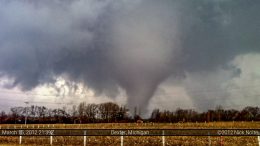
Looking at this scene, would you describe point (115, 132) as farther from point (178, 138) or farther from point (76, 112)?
point (76, 112)

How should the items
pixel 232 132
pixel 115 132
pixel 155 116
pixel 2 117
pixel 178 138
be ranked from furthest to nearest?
pixel 155 116 < pixel 2 117 < pixel 178 138 < pixel 115 132 < pixel 232 132

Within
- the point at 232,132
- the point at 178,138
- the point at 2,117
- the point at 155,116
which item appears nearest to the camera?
the point at 232,132

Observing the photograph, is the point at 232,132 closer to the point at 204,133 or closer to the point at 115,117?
the point at 204,133

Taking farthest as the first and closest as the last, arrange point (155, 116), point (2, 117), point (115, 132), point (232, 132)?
point (155, 116) < point (2, 117) < point (115, 132) < point (232, 132)

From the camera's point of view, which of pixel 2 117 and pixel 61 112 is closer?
pixel 2 117

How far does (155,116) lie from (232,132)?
487ft

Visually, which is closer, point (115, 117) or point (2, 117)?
point (2, 117)

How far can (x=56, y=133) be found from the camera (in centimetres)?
3356

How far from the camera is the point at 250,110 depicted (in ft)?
513

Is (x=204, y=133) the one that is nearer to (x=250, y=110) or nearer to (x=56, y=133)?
(x=56, y=133)

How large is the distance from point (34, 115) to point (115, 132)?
161482mm

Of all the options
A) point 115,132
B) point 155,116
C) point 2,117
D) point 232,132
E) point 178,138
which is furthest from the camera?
point 155,116

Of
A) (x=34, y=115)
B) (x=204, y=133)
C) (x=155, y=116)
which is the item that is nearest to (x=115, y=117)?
(x=155, y=116)

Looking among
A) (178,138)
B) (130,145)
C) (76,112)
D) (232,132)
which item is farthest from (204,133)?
(76,112)
